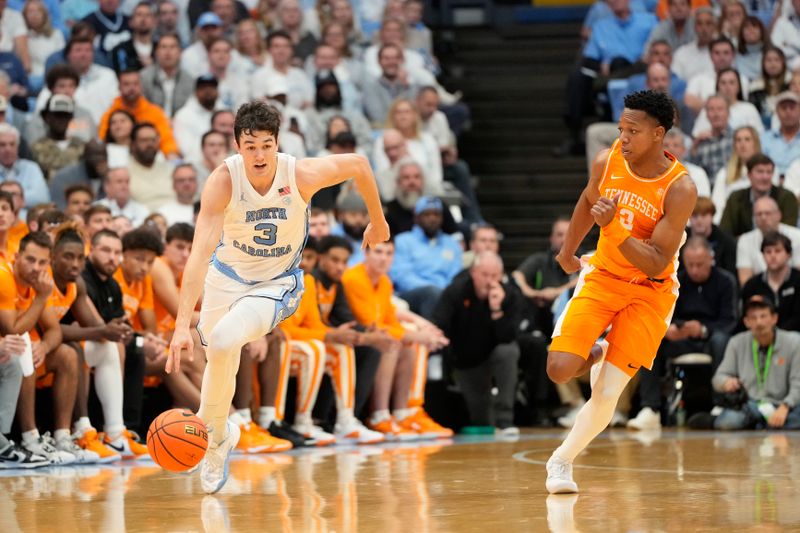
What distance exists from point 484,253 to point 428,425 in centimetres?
158

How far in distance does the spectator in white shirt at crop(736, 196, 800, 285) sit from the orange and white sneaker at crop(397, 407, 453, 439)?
3238 millimetres

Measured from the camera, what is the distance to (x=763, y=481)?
275 inches

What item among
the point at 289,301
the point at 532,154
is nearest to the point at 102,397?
the point at 289,301

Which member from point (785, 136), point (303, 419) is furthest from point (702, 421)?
point (303, 419)

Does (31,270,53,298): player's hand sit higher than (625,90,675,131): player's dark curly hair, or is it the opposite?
(625,90,675,131): player's dark curly hair

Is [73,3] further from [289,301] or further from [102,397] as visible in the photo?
[289,301]

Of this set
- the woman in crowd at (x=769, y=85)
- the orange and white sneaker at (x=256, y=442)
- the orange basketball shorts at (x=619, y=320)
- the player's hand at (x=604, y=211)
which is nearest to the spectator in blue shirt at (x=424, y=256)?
the orange and white sneaker at (x=256, y=442)

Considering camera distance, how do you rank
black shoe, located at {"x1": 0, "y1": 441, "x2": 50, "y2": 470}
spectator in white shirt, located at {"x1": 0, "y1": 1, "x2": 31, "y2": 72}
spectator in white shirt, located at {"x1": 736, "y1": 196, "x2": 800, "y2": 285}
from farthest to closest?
spectator in white shirt, located at {"x1": 0, "y1": 1, "x2": 31, "y2": 72}
spectator in white shirt, located at {"x1": 736, "y1": 196, "x2": 800, "y2": 285}
black shoe, located at {"x1": 0, "y1": 441, "x2": 50, "y2": 470}

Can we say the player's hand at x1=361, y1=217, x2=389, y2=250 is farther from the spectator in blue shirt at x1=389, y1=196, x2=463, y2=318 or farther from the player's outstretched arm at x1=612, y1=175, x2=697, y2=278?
the spectator in blue shirt at x1=389, y1=196, x2=463, y2=318

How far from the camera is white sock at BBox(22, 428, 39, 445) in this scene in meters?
8.24

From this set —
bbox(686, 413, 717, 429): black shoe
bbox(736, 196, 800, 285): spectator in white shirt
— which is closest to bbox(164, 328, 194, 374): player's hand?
bbox(686, 413, 717, 429): black shoe

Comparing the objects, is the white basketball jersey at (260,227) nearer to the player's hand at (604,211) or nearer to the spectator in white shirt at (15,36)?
the player's hand at (604,211)

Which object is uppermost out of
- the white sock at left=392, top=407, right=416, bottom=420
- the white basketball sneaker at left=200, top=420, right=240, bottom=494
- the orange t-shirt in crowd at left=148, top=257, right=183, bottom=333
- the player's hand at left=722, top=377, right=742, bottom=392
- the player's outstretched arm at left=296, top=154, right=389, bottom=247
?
the player's outstretched arm at left=296, top=154, right=389, bottom=247

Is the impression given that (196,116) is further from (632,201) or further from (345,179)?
(632,201)
